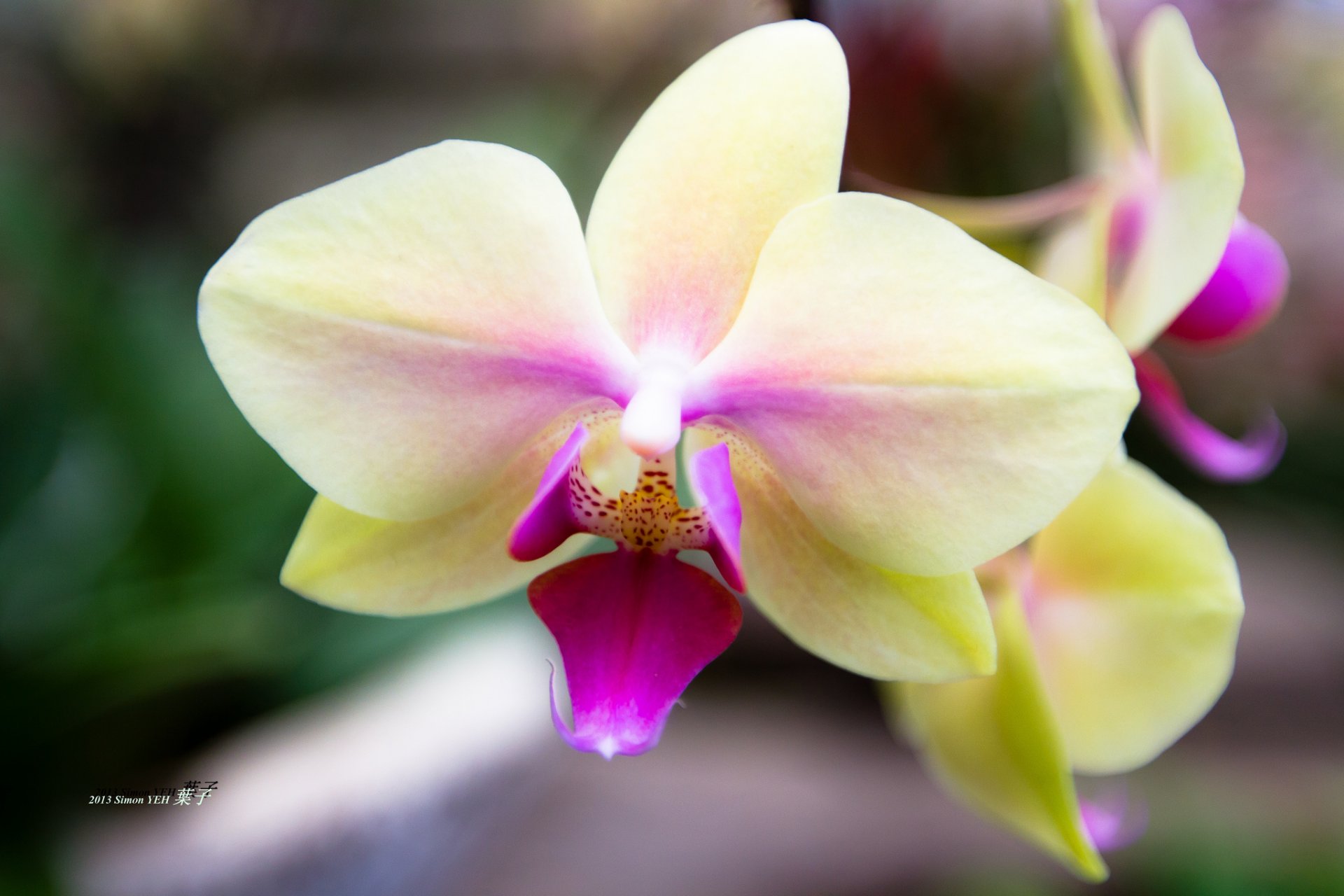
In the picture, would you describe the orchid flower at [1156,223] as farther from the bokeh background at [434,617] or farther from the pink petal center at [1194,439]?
the bokeh background at [434,617]

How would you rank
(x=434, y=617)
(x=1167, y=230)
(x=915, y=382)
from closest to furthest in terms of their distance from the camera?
(x=915, y=382) → (x=1167, y=230) → (x=434, y=617)

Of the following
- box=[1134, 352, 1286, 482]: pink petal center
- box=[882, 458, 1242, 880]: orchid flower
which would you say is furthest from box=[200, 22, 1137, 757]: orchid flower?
box=[1134, 352, 1286, 482]: pink petal center

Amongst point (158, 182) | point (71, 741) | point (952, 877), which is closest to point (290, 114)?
point (158, 182)

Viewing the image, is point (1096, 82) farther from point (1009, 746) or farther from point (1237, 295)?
point (1009, 746)

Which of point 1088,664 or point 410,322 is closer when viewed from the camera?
point 410,322

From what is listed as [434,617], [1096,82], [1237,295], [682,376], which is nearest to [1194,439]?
[1237,295]

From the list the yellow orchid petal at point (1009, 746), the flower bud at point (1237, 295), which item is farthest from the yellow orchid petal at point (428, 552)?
the flower bud at point (1237, 295)
